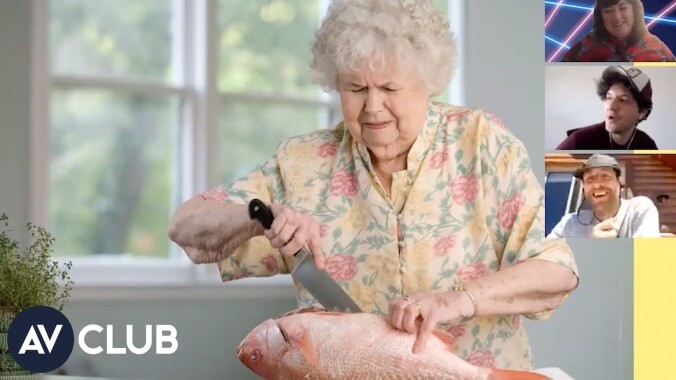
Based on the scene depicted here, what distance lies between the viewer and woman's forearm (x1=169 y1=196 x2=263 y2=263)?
2068mm

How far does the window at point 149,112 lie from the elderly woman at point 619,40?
1.75 ft

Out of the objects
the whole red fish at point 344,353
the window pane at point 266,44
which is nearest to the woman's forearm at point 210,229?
the whole red fish at point 344,353

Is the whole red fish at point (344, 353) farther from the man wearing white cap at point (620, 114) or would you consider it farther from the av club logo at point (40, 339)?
the man wearing white cap at point (620, 114)

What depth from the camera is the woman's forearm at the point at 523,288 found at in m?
1.94

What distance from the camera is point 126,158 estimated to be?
424 centimetres

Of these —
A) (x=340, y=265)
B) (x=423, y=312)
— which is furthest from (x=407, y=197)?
(x=423, y=312)

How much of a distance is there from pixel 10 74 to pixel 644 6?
8.08 ft

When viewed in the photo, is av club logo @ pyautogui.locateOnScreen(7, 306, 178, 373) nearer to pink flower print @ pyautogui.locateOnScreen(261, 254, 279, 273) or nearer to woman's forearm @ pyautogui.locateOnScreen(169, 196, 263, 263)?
woman's forearm @ pyautogui.locateOnScreen(169, 196, 263, 263)

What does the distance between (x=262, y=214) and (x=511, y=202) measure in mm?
509

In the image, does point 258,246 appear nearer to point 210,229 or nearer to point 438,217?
point 210,229

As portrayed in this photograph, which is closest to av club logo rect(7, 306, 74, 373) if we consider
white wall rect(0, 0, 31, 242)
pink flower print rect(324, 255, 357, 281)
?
pink flower print rect(324, 255, 357, 281)

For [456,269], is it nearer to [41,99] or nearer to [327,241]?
[327,241]

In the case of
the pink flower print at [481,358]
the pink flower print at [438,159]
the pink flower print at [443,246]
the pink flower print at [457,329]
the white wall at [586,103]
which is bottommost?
the pink flower print at [481,358]

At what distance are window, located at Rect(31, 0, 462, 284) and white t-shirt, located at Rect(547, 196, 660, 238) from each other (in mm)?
723
